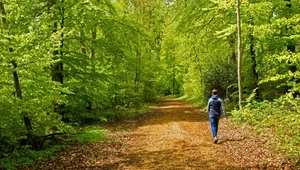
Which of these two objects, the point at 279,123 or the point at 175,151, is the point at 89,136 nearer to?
the point at 175,151

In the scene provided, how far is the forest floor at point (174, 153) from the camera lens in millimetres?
8273

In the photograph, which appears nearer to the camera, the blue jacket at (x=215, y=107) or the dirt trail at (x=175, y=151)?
the dirt trail at (x=175, y=151)

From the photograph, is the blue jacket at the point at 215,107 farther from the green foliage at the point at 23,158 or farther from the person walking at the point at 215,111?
the green foliage at the point at 23,158

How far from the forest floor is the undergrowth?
0.33m

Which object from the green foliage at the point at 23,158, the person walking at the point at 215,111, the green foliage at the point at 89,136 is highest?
the person walking at the point at 215,111

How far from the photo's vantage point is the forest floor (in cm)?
827

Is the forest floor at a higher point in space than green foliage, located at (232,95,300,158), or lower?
lower

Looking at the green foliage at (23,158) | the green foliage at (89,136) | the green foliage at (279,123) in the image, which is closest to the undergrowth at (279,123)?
the green foliage at (279,123)

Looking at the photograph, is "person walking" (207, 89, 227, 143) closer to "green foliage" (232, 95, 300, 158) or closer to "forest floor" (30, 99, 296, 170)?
"forest floor" (30, 99, 296, 170)

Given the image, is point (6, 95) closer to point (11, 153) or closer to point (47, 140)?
point (11, 153)

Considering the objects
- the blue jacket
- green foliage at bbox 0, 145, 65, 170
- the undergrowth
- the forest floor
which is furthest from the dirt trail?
green foliage at bbox 0, 145, 65, 170

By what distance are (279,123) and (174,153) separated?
4.40 metres

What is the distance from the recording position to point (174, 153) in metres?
9.54

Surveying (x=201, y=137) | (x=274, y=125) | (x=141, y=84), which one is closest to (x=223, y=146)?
(x=201, y=137)
